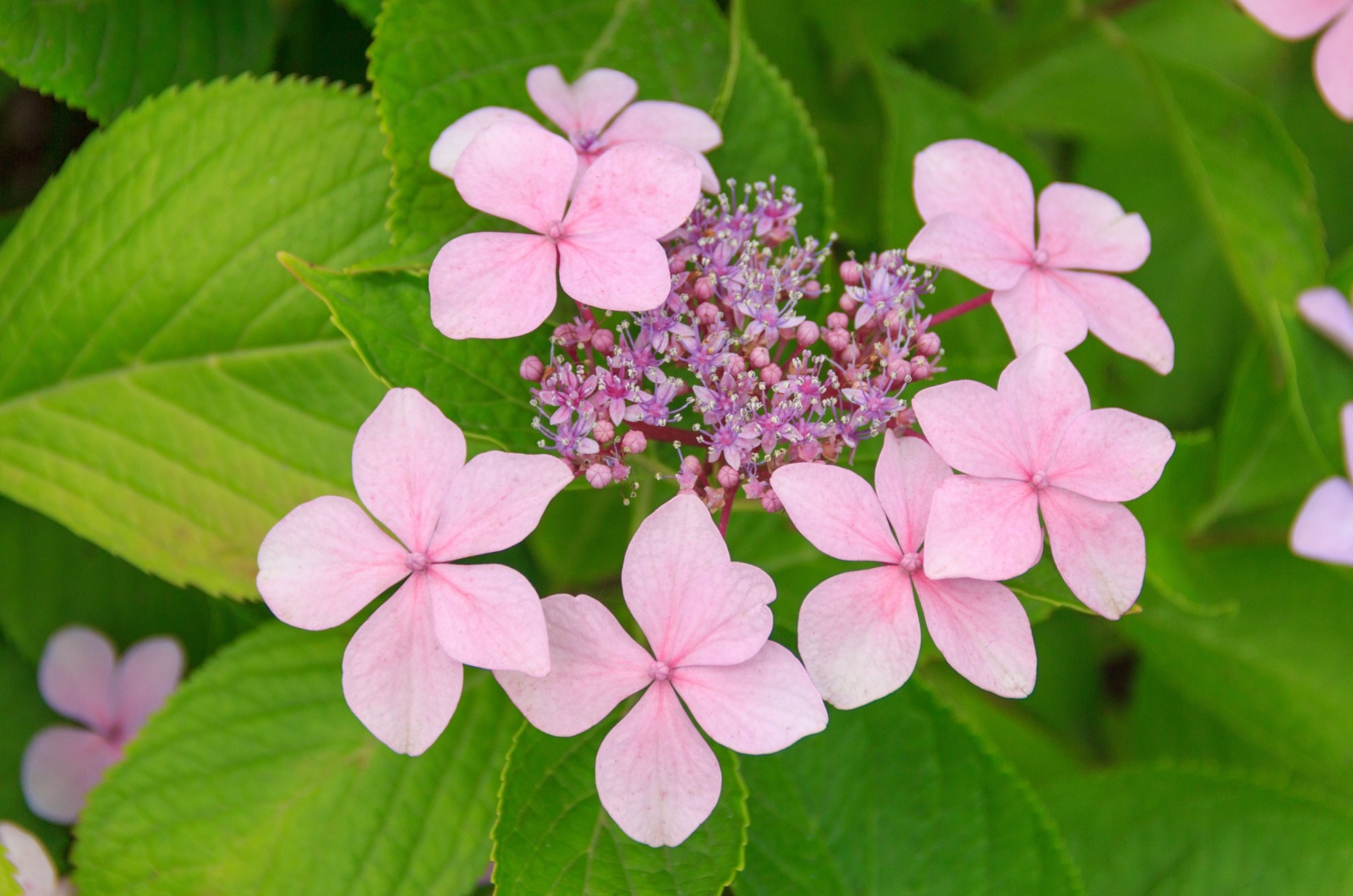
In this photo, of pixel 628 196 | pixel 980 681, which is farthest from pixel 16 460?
pixel 980 681

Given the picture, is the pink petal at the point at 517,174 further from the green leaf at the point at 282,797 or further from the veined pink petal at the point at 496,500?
the green leaf at the point at 282,797

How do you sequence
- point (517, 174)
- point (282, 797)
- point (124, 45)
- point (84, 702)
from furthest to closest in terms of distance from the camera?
point (84, 702) < point (124, 45) < point (282, 797) < point (517, 174)

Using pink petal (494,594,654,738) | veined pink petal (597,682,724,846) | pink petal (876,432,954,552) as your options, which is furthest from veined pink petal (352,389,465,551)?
pink petal (876,432,954,552)

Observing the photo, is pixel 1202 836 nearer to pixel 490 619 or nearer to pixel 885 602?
pixel 885 602

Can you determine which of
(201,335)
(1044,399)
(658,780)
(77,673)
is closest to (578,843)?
(658,780)

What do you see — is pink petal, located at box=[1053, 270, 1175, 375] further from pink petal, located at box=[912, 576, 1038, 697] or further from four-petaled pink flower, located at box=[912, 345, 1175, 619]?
pink petal, located at box=[912, 576, 1038, 697]

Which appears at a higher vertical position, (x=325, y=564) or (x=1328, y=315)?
(x=325, y=564)
